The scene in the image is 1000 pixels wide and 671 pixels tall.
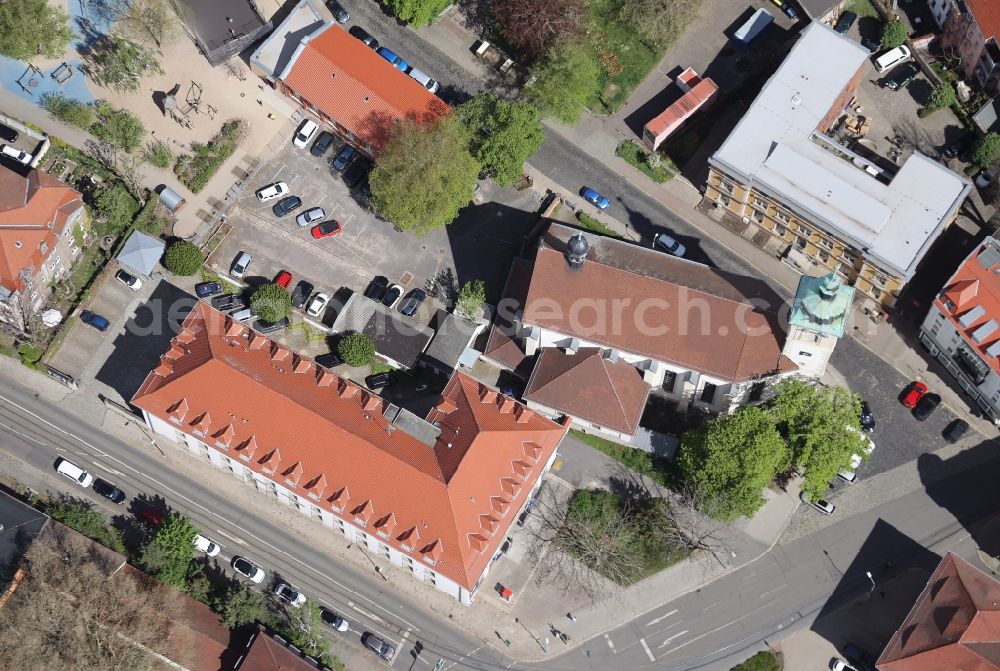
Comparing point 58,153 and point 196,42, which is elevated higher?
point 196,42

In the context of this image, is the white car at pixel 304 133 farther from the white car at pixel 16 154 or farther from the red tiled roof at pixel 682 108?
the red tiled roof at pixel 682 108

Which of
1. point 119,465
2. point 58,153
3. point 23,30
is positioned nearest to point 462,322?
point 119,465

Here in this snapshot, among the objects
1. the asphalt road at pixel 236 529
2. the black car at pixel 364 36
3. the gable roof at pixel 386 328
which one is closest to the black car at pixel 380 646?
the asphalt road at pixel 236 529

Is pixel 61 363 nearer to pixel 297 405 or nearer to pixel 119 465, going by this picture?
pixel 119 465

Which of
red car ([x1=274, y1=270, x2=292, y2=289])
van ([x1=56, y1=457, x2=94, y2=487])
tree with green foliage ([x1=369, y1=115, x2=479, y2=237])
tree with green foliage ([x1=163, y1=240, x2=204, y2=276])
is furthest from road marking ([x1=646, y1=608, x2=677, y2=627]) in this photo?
tree with green foliage ([x1=163, y1=240, x2=204, y2=276])

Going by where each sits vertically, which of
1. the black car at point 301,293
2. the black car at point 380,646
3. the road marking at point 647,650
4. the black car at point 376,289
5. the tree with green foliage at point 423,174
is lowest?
the black car at point 380,646

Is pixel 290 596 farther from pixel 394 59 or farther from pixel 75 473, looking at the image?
pixel 394 59

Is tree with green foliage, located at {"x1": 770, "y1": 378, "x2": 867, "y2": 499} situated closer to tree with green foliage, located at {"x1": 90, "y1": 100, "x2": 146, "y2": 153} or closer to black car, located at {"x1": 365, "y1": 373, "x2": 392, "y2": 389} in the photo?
black car, located at {"x1": 365, "y1": 373, "x2": 392, "y2": 389}
